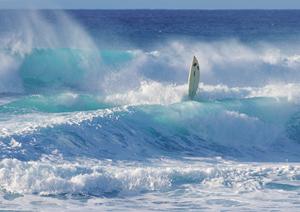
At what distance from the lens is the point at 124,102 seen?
72.1ft

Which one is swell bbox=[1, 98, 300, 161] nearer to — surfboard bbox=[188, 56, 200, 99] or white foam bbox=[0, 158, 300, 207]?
white foam bbox=[0, 158, 300, 207]

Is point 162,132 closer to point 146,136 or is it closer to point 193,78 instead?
point 146,136

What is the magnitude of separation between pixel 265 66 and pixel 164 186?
17838mm

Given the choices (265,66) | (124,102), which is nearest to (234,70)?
(265,66)

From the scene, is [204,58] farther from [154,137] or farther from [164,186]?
[164,186]

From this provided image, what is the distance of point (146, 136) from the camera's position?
1700cm

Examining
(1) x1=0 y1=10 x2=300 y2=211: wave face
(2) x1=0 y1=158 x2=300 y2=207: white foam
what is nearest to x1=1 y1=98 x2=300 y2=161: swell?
(1) x1=0 y1=10 x2=300 y2=211: wave face

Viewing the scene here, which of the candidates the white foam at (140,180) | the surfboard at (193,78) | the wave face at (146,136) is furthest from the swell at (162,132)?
the surfboard at (193,78)

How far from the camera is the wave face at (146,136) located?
12.5m

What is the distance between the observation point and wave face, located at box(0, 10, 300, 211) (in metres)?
12.5

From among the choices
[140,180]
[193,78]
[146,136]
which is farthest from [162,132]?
[193,78]

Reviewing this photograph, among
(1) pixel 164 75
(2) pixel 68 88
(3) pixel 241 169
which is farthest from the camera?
(1) pixel 164 75

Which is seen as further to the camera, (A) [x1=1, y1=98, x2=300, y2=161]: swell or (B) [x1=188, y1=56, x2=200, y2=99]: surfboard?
(B) [x1=188, y1=56, x2=200, y2=99]: surfboard

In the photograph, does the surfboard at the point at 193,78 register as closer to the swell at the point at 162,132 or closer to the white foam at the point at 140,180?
the swell at the point at 162,132
